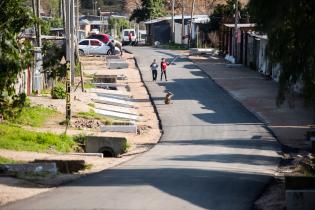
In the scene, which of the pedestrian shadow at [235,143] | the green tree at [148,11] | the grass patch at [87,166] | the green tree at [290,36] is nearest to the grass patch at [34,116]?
the pedestrian shadow at [235,143]

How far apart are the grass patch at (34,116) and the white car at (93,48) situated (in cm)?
3746

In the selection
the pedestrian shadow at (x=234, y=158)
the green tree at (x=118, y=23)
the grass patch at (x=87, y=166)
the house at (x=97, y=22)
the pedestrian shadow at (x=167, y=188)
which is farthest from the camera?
the green tree at (x=118, y=23)

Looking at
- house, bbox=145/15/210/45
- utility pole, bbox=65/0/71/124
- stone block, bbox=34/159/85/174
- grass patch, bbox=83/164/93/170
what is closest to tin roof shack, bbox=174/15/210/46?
house, bbox=145/15/210/45

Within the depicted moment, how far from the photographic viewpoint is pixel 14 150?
24.5 meters

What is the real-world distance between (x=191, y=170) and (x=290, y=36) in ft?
17.4

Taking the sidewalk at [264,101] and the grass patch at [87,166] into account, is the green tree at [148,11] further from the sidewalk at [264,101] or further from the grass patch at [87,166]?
the grass patch at [87,166]

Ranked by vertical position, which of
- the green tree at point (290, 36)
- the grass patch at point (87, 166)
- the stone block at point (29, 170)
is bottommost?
the grass patch at point (87, 166)

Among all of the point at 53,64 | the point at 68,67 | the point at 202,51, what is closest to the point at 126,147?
the point at 68,67

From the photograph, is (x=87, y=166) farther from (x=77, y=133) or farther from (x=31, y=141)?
(x=77, y=133)

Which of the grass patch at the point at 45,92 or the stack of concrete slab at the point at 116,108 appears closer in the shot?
the stack of concrete slab at the point at 116,108

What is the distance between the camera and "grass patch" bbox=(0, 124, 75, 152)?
25.1m

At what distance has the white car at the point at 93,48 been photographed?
71.2 m

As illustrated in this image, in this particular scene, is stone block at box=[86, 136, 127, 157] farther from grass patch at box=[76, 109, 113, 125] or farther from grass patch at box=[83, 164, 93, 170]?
grass patch at box=[76, 109, 113, 125]

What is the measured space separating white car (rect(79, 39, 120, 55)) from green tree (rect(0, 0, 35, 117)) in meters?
56.4
